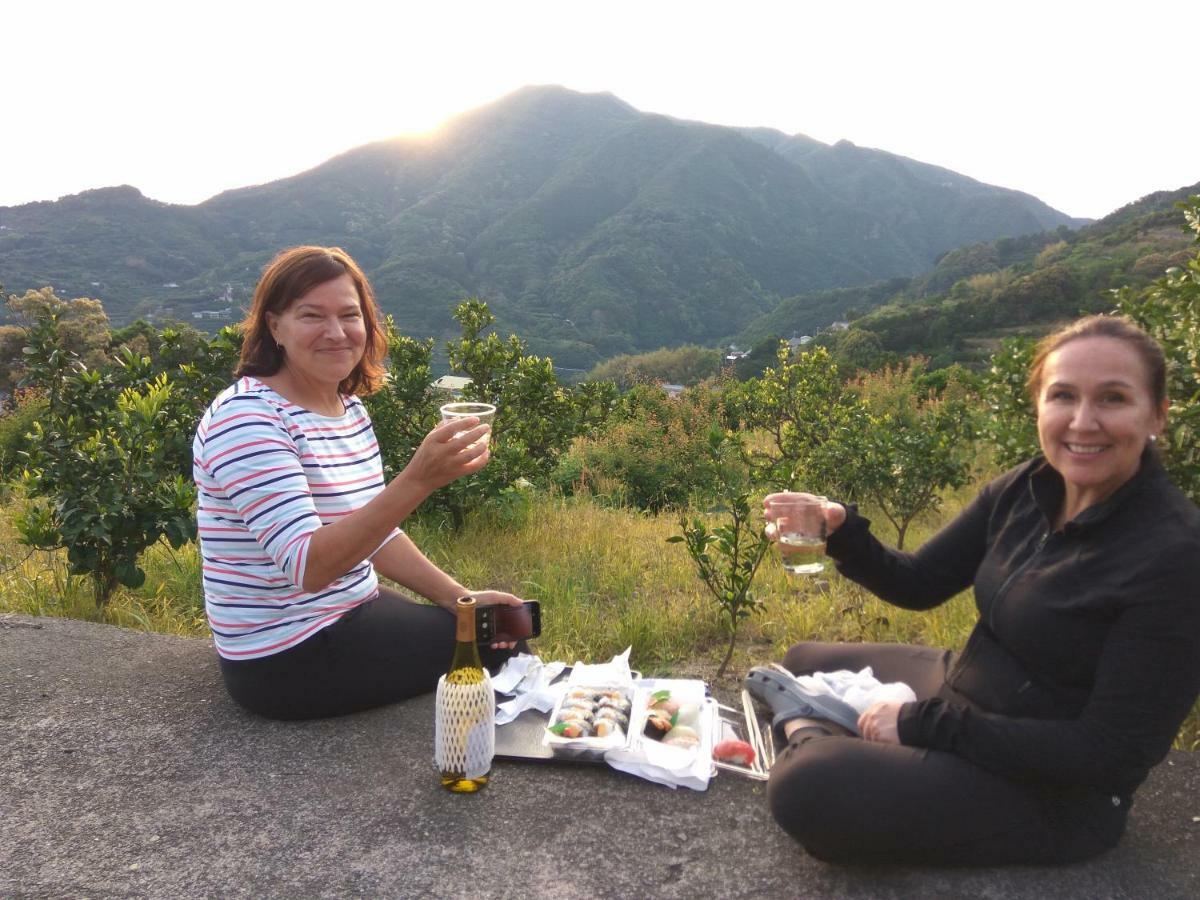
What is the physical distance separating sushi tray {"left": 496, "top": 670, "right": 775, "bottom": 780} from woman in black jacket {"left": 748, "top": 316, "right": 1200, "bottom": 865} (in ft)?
1.22

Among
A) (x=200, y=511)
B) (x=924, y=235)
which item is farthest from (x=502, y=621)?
(x=924, y=235)

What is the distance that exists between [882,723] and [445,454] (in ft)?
4.10

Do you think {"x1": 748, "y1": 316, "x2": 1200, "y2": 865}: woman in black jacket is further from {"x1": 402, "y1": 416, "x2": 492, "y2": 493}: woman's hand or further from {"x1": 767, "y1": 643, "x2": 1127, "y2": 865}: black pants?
{"x1": 402, "y1": 416, "x2": 492, "y2": 493}: woman's hand

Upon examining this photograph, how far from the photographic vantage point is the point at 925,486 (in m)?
4.74

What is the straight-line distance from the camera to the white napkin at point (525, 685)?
2.55 m

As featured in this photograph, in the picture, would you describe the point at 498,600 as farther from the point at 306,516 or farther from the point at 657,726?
the point at 306,516

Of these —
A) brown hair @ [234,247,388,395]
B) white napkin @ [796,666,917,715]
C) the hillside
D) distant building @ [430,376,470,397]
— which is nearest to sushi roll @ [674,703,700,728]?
white napkin @ [796,666,917,715]

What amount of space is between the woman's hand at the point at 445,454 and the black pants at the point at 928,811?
43.4 inches


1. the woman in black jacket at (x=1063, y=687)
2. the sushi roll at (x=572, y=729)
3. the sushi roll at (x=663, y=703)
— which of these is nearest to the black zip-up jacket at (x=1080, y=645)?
the woman in black jacket at (x=1063, y=687)

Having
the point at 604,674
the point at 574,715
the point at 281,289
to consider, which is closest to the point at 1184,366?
the point at 604,674

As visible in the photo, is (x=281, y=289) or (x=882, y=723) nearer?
(x=882, y=723)

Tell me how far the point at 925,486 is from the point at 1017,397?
1023 mm

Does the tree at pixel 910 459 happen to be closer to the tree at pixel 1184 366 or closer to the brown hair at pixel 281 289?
the tree at pixel 1184 366

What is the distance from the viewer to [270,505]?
7.06ft
